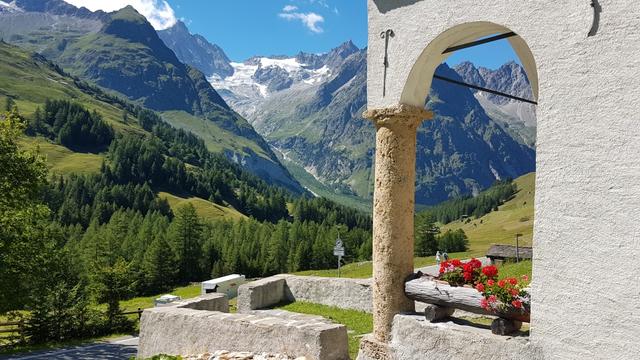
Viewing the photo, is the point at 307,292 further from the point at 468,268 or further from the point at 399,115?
the point at 399,115

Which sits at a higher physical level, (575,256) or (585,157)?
(585,157)

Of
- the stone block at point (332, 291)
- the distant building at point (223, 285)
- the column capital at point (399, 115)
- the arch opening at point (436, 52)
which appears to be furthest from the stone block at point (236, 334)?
the distant building at point (223, 285)

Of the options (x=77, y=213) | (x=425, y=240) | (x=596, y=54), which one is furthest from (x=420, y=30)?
(x=77, y=213)

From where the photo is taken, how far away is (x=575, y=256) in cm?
823

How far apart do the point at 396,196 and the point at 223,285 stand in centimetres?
4586

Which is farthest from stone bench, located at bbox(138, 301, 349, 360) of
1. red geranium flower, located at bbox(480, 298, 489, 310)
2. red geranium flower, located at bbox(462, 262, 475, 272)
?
red geranium flower, located at bbox(480, 298, 489, 310)

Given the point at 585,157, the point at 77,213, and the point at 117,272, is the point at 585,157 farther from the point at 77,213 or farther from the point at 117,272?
the point at 77,213

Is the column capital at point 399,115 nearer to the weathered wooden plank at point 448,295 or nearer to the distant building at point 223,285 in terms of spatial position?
the weathered wooden plank at point 448,295

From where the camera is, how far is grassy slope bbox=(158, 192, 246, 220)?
183m

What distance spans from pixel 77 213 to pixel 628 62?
159 m

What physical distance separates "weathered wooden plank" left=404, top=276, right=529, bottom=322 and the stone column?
37 cm

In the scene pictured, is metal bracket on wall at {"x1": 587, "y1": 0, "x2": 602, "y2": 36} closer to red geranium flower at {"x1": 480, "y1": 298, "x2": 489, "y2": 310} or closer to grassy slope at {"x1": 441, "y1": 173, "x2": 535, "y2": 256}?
red geranium flower at {"x1": 480, "y1": 298, "x2": 489, "y2": 310}

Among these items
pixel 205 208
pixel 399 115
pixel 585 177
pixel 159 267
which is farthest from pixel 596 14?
pixel 205 208

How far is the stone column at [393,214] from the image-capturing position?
429 inches
